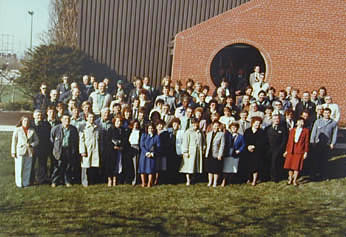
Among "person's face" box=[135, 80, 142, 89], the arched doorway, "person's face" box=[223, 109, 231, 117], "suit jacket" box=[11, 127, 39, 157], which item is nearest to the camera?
"suit jacket" box=[11, 127, 39, 157]

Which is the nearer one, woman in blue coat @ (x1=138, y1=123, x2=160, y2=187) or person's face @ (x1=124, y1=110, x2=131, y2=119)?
woman in blue coat @ (x1=138, y1=123, x2=160, y2=187)

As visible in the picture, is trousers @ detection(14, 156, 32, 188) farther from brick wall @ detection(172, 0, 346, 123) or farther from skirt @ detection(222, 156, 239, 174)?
brick wall @ detection(172, 0, 346, 123)

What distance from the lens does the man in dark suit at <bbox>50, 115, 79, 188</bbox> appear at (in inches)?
334

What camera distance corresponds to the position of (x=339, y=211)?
8.05 metres

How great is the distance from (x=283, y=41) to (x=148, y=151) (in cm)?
817

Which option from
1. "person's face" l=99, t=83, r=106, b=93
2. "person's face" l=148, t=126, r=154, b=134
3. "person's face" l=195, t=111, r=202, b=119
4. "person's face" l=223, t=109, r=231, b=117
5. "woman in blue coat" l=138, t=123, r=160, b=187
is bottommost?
"woman in blue coat" l=138, t=123, r=160, b=187

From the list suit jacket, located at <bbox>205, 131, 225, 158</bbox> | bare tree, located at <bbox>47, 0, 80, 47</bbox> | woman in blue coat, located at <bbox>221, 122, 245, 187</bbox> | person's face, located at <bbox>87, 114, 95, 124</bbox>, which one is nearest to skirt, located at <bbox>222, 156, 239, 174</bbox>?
woman in blue coat, located at <bbox>221, 122, 245, 187</bbox>

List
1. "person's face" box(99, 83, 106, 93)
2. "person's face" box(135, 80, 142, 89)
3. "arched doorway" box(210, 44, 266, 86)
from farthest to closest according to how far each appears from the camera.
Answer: "arched doorway" box(210, 44, 266, 86), "person's face" box(135, 80, 142, 89), "person's face" box(99, 83, 106, 93)

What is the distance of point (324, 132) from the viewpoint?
388 inches

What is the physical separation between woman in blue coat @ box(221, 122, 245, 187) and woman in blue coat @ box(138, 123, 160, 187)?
1578mm

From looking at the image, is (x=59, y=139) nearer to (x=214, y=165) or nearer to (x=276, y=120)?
(x=214, y=165)

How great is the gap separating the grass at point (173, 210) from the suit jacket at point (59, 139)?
2.52ft

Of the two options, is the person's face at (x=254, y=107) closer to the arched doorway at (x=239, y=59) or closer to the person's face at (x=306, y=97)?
the person's face at (x=306, y=97)

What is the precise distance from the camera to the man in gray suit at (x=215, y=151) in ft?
29.4
